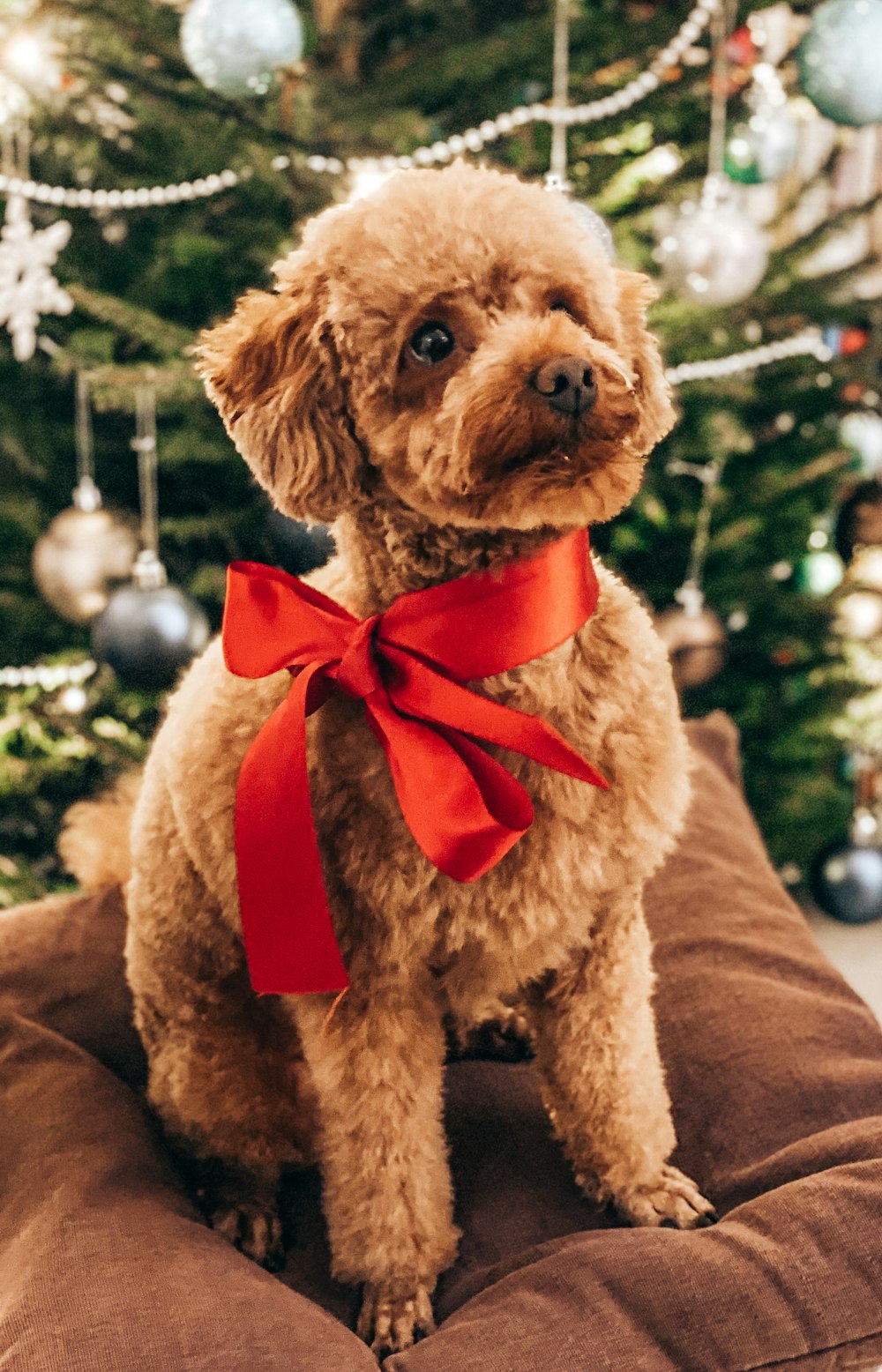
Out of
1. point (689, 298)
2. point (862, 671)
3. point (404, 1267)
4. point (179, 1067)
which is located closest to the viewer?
point (404, 1267)

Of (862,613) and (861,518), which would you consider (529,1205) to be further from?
(861,518)

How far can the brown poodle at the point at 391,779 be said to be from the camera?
79cm

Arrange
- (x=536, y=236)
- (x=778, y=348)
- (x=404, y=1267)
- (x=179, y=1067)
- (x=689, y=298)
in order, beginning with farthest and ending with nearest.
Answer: (x=778, y=348)
(x=689, y=298)
(x=179, y=1067)
(x=404, y=1267)
(x=536, y=236)

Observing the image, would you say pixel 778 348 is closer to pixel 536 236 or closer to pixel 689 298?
pixel 689 298

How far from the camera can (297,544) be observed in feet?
5.00

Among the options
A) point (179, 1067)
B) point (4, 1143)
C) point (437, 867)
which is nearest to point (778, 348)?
point (437, 867)

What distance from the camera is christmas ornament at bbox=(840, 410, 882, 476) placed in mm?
2082

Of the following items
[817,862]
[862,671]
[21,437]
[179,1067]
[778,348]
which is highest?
[778,348]

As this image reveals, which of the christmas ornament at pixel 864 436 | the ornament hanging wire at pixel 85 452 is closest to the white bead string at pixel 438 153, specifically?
the ornament hanging wire at pixel 85 452

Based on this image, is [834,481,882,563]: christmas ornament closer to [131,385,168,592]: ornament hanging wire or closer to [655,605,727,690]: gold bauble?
[655,605,727,690]: gold bauble

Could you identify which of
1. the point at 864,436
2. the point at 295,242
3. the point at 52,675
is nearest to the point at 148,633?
the point at 52,675

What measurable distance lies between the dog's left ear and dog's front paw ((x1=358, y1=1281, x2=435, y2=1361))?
0.73 metres

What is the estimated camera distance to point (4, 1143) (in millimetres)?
1100

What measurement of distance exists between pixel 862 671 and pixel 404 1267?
1622mm
